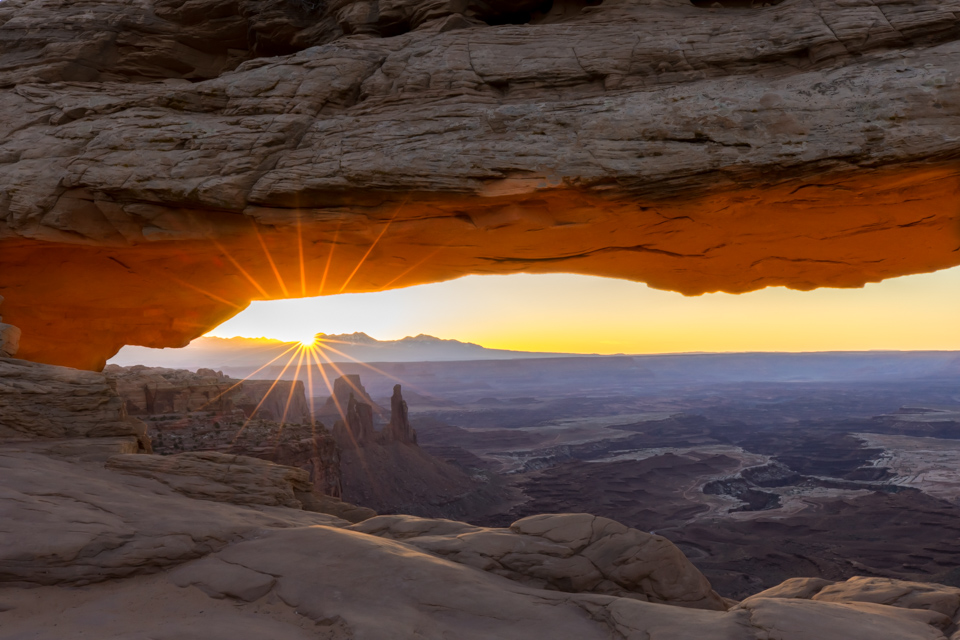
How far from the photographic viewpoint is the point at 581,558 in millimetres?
6664

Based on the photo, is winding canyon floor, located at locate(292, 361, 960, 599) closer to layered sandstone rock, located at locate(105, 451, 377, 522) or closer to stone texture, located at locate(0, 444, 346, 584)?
layered sandstone rock, located at locate(105, 451, 377, 522)

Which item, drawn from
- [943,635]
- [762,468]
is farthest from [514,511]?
[943,635]

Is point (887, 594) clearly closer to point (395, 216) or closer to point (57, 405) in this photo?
point (395, 216)

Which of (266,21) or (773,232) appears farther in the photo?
(266,21)

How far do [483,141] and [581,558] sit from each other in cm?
695

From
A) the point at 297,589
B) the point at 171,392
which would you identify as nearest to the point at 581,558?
the point at 297,589

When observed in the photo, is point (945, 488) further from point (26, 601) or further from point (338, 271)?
point (26, 601)

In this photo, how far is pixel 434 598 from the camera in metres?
5.37

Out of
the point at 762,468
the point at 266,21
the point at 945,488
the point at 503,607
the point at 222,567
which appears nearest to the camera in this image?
the point at 503,607

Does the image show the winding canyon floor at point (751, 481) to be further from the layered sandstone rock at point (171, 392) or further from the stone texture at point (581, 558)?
the stone texture at point (581, 558)

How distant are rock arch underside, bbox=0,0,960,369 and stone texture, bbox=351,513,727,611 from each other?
556cm

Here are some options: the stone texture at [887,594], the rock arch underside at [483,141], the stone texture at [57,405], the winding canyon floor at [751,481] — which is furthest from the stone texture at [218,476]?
the winding canyon floor at [751,481]

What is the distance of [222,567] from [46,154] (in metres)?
9.99

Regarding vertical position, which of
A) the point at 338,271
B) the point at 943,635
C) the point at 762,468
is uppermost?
the point at 338,271
